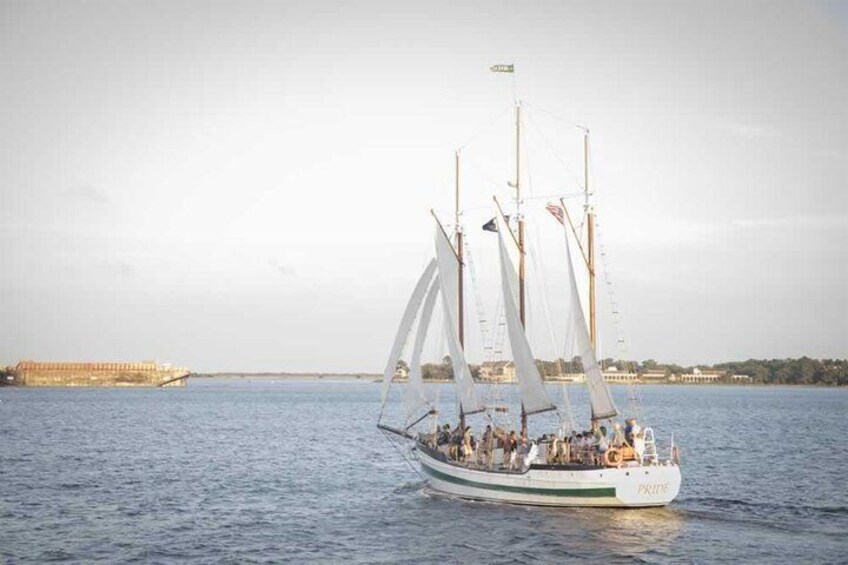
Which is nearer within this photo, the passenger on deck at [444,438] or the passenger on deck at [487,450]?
the passenger on deck at [487,450]

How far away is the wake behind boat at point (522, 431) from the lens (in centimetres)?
4409

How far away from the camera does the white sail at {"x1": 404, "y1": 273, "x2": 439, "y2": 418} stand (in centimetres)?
5459

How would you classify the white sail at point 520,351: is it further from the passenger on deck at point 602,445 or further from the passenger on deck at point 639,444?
the passenger on deck at point 639,444

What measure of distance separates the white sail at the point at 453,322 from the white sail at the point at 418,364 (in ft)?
4.29

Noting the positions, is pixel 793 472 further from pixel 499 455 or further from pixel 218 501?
pixel 218 501

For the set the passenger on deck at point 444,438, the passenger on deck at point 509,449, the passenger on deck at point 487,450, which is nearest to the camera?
the passenger on deck at point 509,449

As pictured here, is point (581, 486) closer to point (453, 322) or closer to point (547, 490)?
point (547, 490)

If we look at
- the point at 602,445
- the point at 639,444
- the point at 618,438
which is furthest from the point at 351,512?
the point at 639,444

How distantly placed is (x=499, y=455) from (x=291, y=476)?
65.7ft

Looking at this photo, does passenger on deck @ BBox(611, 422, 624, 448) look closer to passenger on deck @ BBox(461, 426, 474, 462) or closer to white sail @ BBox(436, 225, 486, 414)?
passenger on deck @ BBox(461, 426, 474, 462)

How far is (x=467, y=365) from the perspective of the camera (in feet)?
174

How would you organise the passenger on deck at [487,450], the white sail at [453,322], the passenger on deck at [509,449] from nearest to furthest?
the passenger on deck at [509,449], the passenger on deck at [487,450], the white sail at [453,322]

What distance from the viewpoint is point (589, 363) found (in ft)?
159

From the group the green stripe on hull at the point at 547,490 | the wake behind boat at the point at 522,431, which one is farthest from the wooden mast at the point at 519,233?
the green stripe on hull at the point at 547,490
